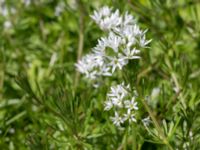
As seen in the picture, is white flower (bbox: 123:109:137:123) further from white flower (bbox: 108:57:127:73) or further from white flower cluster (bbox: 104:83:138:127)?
white flower (bbox: 108:57:127:73)

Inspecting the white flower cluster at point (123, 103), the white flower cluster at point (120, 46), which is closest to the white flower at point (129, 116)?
the white flower cluster at point (123, 103)

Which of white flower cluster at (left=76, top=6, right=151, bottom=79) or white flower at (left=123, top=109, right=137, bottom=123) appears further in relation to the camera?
white flower at (left=123, top=109, right=137, bottom=123)

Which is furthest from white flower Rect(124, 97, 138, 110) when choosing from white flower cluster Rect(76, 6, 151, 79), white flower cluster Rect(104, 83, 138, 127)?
white flower cluster Rect(76, 6, 151, 79)

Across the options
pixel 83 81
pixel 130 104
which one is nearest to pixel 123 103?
pixel 130 104

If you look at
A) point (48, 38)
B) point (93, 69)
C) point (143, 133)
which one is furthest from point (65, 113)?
point (48, 38)

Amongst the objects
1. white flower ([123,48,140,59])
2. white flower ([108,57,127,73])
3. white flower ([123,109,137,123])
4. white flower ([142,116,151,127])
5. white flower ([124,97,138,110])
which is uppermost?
white flower ([123,48,140,59])

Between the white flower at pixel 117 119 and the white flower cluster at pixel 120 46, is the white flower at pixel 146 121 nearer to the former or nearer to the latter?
the white flower at pixel 117 119

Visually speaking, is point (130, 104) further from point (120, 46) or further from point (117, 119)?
point (120, 46)
